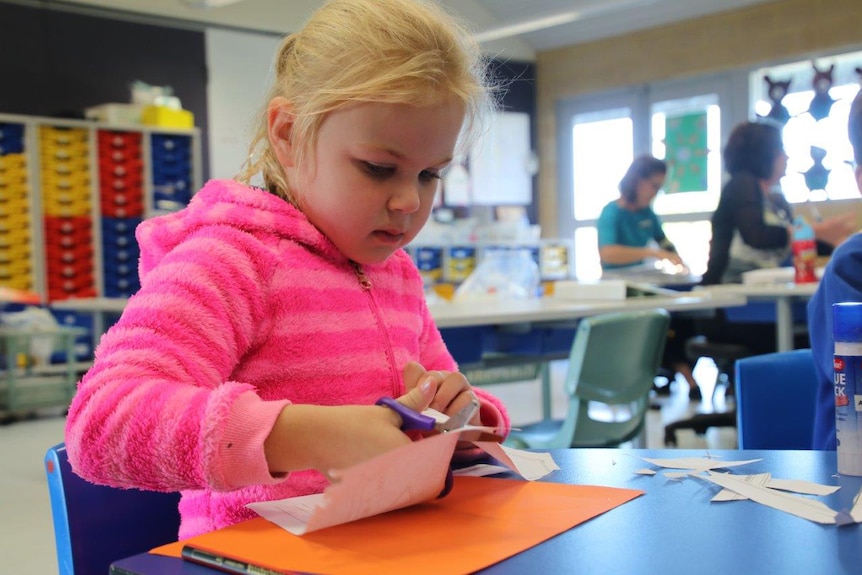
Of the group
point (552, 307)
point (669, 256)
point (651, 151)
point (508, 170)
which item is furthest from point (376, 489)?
point (508, 170)

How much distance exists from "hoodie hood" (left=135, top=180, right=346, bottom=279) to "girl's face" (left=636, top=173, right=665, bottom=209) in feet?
12.5

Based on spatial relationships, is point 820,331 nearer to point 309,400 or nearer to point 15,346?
point 309,400

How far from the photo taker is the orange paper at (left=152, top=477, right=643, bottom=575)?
539 millimetres

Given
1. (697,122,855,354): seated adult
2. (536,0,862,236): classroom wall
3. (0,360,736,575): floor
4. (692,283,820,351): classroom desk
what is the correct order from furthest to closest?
(536,0,862,236): classroom wall → (697,122,855,354): seated adult → (692,283,820,351): classroom desk → (0,360,736,575): floor

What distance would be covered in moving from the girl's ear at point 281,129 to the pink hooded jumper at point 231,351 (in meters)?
0.05

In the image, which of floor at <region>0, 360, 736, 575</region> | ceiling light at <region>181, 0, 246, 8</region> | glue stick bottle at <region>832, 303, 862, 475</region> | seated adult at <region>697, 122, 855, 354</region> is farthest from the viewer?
ceiling light at <region>181, 0, 246, 8</region>

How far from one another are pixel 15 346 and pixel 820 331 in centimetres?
449

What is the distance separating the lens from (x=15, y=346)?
463cm

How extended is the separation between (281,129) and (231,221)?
0.41 ft

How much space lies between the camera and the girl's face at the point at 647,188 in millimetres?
4469

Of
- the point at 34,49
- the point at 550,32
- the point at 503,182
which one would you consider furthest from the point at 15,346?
the point at 550,32

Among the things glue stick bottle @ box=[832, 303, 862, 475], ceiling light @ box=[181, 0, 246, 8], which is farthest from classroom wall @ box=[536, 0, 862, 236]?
glue stick bottle @ box=[832, 303, 862, 475]

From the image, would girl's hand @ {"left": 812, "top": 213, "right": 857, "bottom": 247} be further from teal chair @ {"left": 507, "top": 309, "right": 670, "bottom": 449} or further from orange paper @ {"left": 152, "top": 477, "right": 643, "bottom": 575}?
orange paper @ {"left": 152, "top": 477, "right": 643, "bottom": 575}

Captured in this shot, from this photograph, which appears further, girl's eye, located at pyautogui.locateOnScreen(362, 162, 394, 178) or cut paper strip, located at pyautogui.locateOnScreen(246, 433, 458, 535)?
girl's eye, located at pyautogui.locateOnScreen(362, 162, 394, 178)
